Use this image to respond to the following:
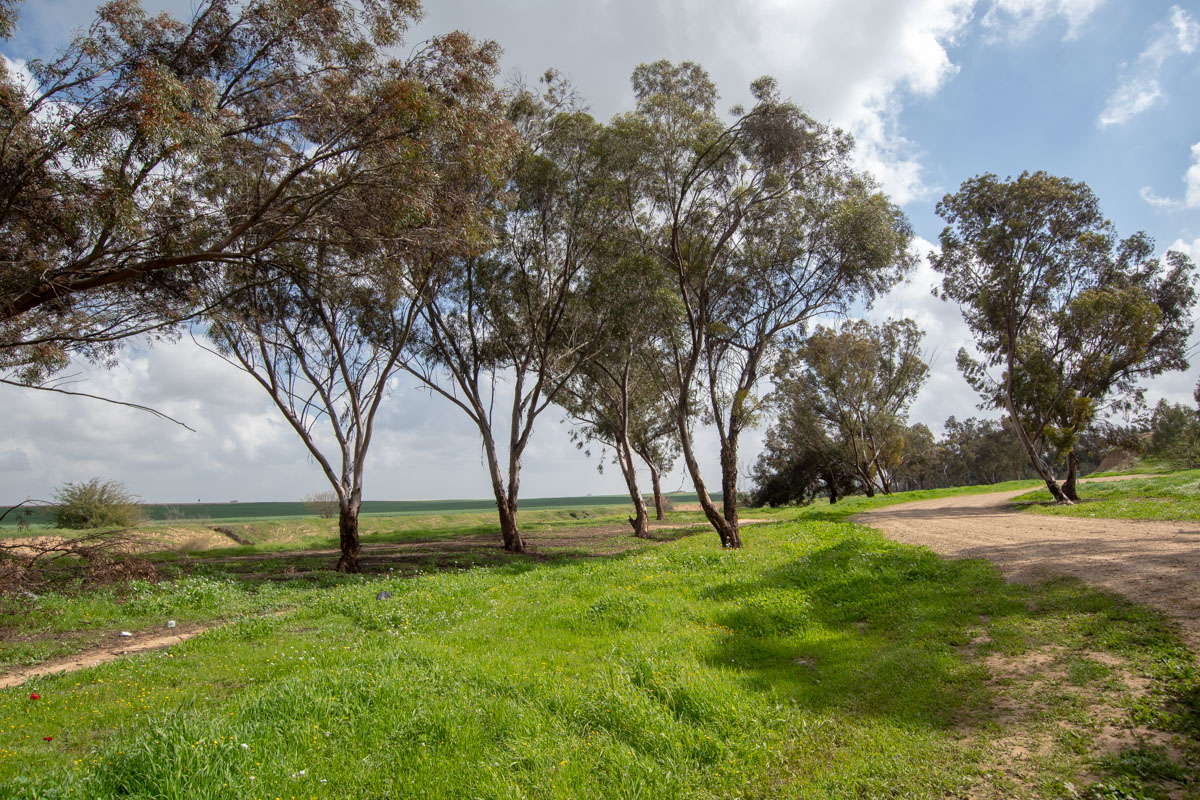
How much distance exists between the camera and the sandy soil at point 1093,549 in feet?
25.3

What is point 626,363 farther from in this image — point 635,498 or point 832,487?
point 832,487

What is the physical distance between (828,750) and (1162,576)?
7.17 meters

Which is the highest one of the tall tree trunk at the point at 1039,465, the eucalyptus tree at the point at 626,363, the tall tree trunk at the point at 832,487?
the eucalyptus tree at the point at 626,363

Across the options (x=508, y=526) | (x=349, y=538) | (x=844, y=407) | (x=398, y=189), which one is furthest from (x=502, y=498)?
(x=844, y=407)

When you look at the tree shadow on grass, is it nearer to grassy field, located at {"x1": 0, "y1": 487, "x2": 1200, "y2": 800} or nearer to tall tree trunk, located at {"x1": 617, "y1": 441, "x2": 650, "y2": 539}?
grassy field, located at {"x1": 0, "y1": 487, "x2": 1200, "y2": 800}

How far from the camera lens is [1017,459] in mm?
69875

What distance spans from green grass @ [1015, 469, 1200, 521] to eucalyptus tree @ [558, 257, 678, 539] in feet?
48.6

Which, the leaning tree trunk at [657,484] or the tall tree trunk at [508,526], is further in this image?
the leaning tree trunk at [657,484]

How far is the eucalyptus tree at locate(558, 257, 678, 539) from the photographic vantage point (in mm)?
21016

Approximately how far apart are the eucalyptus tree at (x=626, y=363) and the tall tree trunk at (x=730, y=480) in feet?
15.8

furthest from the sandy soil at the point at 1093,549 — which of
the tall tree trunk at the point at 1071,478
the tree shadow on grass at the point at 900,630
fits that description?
the tall tree trunk at the point at 1071,478

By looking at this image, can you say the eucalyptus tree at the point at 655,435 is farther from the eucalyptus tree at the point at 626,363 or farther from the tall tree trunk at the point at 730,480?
the tall tree trunk at the point at 730,480

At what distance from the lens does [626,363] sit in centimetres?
2655

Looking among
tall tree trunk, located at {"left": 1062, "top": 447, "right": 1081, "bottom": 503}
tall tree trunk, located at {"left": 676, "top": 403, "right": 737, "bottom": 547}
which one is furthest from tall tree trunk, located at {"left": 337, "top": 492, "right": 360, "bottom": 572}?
tall tree trunk, located at {"left": 1062, "top": 447, "right": 1081, "bottom": 503}
